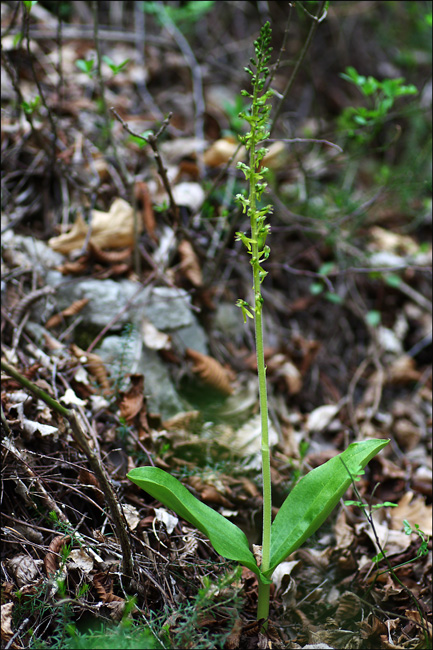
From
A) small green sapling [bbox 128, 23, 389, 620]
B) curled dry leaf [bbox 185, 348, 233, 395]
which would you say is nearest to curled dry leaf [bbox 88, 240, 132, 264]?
curled dry leaf [bbox 185, 348, 233, 395]

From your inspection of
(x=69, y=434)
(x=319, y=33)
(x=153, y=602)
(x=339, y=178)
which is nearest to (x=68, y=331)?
(x=69, y=434)

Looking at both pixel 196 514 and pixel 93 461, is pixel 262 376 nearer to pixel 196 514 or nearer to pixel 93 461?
pixel 196 514

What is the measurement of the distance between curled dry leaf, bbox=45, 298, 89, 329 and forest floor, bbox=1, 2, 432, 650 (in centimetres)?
2

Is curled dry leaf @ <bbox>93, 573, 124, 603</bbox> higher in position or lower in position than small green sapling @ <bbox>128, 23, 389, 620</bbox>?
lower

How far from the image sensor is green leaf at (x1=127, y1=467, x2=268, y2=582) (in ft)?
5.05

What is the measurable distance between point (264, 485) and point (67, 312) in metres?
1.51

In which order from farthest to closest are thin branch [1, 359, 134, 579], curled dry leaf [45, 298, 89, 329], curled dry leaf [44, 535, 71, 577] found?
curled dry leaf [45, 298, 89, 329], curled dry leaf [44, 535, 71, 577], thin branch [1, 359, 134, 579]

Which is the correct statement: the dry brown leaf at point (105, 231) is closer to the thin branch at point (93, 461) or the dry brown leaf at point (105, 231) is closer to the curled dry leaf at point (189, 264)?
the curled dry leaf at point (189, 264)

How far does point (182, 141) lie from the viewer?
3771 mm

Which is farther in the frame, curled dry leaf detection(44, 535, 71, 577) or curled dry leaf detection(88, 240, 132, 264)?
curled dry leaf detection(88, 240, 132, 264)

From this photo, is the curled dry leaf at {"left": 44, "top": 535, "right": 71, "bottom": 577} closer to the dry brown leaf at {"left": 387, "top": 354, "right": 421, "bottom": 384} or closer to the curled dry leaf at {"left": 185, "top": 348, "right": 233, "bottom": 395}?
the curled dry leaf at {"left": 185, "top": 348, "right": 233, "bottom": 395}

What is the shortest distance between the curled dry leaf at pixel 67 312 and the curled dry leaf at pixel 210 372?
0.61m

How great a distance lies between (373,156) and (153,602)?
14.0ft

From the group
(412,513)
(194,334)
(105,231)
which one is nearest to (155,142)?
(105,231)
